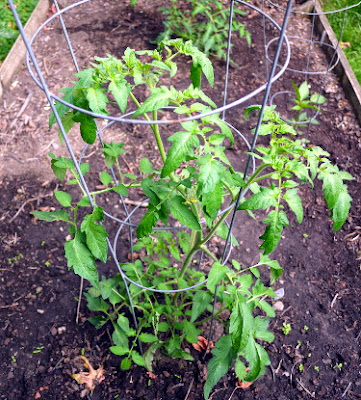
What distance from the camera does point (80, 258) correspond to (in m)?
1.46

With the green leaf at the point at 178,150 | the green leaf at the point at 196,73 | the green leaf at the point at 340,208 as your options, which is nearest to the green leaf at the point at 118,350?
the green leaf at the point at 178,150

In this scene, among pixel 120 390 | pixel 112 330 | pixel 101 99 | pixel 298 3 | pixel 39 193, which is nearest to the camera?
pixel 101 99

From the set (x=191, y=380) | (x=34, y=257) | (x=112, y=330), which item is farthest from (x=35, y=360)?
(x=191, y=380)

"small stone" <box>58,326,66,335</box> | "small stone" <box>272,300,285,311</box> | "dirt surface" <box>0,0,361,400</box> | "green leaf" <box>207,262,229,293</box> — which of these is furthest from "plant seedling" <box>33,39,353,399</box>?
"small stone" <box>272,300,285,311</box>

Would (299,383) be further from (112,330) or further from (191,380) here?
(112,330)

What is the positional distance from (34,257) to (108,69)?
1658 mm

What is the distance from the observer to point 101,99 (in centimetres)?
124

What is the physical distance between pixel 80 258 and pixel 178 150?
0.59 meters

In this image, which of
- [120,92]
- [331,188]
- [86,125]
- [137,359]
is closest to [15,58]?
[86,125]

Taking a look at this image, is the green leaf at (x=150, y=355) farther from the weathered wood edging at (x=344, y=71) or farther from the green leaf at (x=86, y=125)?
the weathered wood edging at (x=344, y=71)

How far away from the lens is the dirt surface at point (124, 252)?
82.1 inches

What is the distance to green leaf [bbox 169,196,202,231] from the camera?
141 centimetres

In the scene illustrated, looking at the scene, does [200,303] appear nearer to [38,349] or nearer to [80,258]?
[80,258]

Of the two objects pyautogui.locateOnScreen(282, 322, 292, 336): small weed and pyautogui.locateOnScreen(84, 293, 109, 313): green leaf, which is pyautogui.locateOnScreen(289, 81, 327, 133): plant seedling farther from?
pyautogui.locateOnScreen(84, 293, 109, 313): green leaf
